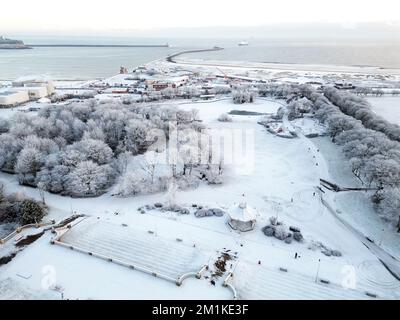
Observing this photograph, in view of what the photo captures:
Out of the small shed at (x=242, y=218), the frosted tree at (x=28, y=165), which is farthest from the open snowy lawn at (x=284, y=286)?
the frosted tree at (x=28, y=165)

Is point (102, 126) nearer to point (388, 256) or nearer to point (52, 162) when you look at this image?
point (52, 162)

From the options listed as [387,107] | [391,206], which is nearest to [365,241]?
[391,206]

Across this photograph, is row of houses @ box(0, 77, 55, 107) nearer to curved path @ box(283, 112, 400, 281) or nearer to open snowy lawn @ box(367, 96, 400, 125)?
curved path @ box(283, 112, 400, 281)

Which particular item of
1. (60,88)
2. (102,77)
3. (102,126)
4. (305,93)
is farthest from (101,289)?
(102,77)

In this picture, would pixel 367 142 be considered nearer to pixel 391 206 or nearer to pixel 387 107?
pixel 391 206

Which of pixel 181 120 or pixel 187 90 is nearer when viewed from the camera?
pixel 181 120

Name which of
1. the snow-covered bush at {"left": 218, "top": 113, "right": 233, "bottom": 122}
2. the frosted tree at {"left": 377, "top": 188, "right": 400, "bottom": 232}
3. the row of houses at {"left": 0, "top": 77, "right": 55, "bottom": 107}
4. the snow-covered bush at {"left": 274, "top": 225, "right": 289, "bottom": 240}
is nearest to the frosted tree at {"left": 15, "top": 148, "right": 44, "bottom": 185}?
the snow-covered bush at {"left": 274, "top": 225, "right": 289, "bottom": 240}
